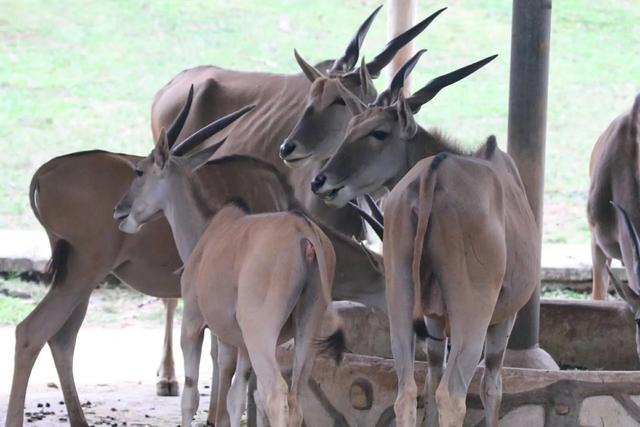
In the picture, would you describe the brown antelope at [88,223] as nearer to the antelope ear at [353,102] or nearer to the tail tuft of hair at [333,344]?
the antelope ear at [353,102]

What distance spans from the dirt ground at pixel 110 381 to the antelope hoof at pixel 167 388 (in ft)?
0.20

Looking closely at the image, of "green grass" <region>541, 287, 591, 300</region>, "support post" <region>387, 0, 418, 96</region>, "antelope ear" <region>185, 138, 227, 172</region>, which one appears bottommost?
"green grass" <region>541, 287, 591, 300</region>

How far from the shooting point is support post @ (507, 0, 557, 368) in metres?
5.43

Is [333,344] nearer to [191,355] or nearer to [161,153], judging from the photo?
[191,355]

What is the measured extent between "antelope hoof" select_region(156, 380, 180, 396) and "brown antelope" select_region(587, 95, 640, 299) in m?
2.35

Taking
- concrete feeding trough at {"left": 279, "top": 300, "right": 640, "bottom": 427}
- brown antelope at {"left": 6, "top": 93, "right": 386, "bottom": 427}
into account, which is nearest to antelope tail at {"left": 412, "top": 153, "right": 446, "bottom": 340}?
concrete feeding trough at {"left": 279, "top": 300, "right": 640, "bottom": 427}

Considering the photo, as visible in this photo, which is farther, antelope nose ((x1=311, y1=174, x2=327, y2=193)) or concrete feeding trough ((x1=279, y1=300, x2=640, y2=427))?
antelope nose ((x1=311, y1=174, x2=327, y2=193))

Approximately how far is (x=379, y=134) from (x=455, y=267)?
2.74ft

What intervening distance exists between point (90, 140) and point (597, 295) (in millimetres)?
7333

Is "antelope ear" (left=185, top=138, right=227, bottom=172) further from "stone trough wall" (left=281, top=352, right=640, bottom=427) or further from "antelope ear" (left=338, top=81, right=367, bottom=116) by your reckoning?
"stone trough wall" (left=281, top=352, right=640, bottom=427)

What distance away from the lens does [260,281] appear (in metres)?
4.63

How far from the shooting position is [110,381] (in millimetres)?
7152

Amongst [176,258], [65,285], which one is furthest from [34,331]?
[176,258]

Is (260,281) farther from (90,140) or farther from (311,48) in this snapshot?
(311,48)
